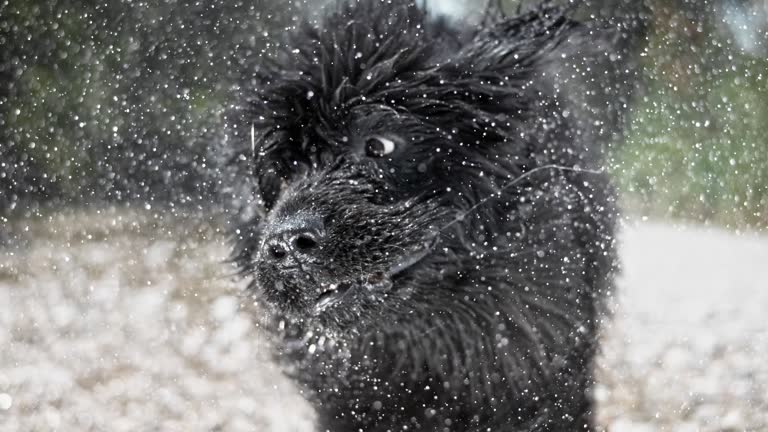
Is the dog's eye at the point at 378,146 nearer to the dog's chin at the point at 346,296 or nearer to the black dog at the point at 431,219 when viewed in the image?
the black dog at the point at 431,219

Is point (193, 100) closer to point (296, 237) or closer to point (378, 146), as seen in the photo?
point (378, 146)

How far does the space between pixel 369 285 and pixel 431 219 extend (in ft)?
0.48

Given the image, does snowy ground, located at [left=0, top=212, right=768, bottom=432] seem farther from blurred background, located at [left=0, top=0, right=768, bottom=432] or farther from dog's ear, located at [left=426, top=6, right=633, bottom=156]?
dog's ear, located at [left=426, top=6, right=633, bottom=156]

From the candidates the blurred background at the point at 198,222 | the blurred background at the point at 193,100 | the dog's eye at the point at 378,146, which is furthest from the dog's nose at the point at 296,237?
the blurred background at the point at 193,100

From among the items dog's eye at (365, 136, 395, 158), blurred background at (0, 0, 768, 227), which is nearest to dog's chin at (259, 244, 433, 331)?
dog's eye at (365, 136, 395, 158)

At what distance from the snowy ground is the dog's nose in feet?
2.04

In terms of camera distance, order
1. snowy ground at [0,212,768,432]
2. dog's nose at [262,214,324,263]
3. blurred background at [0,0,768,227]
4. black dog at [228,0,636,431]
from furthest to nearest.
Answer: blurred background at [0,0,768,227] < snowy ground at [0,212,768,432] < black dog at [228,0,636,431] < dog's nose at [262,214,324,263]

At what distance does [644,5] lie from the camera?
1.80 meters

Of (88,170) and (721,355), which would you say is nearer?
(721,355)

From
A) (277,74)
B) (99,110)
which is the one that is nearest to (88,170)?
(99,110)

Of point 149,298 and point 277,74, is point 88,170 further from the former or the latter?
point 277,74

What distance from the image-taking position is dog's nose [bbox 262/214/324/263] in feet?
3.43

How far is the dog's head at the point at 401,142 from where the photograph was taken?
1142 millimetres

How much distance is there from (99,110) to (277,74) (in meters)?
1.35
